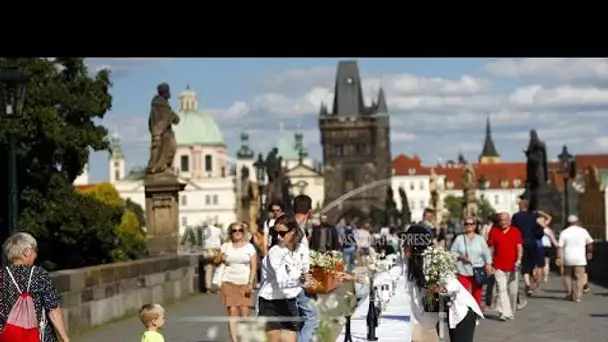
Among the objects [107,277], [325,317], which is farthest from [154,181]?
[325,317]

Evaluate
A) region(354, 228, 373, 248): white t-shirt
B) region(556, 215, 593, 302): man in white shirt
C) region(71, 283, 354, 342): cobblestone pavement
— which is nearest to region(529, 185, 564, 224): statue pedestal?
region(354, 228, 373, 248): white t-shirt

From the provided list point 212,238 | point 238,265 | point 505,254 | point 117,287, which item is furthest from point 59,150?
point 238,265

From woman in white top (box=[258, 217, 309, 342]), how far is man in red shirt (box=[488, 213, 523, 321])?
7776 mm

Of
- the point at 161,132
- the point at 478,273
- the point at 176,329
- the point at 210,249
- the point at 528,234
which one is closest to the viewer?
the point at 478,273

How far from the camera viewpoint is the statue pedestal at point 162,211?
2903cm

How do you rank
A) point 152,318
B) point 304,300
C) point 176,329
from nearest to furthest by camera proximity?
1. point 152,318
2. point 304,300
3. point 176,329

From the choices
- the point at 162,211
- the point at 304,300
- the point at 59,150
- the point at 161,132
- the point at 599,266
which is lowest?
the point at 599,266

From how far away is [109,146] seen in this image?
5162 cm

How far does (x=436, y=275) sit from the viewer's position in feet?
43.4

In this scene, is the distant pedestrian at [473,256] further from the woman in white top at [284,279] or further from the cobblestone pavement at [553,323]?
the woman in white top at [284,279]

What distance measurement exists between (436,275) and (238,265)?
298 cm

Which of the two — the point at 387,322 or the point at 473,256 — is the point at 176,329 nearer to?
the point at 387,322

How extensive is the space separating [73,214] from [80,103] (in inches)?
153
